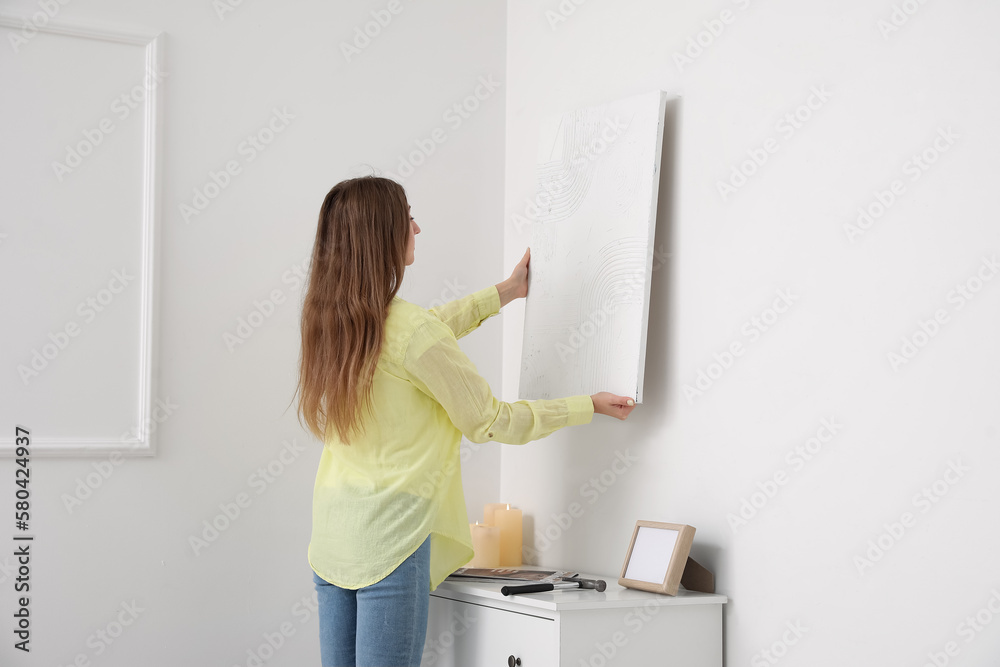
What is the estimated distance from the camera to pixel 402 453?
1622mm

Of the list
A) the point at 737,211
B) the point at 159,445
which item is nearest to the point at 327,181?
the point at 159,445

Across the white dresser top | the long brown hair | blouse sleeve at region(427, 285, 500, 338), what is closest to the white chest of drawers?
the white dresser top

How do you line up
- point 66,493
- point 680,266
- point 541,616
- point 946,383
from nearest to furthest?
point 946,383
point 541,616
point 680,266
point 66,493

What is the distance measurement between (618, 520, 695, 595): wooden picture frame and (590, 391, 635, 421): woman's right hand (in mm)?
228

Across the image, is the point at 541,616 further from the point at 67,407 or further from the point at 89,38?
the point at 89,38

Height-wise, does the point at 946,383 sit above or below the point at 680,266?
below

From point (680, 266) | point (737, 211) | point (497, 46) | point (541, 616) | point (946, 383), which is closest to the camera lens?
point (946, 383)

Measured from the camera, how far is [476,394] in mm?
1627

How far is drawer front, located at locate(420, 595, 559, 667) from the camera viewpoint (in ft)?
5.17

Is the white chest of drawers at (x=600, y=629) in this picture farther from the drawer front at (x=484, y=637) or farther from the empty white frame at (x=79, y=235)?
the empty white frame at (x=79, y=235)

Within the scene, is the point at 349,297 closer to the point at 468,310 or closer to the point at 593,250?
the point at 468,310

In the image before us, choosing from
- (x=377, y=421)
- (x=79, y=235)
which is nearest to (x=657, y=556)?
(x=377, y=421)

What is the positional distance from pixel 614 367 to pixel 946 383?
683 millimetres

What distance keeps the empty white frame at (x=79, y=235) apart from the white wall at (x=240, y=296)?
0.10ft
